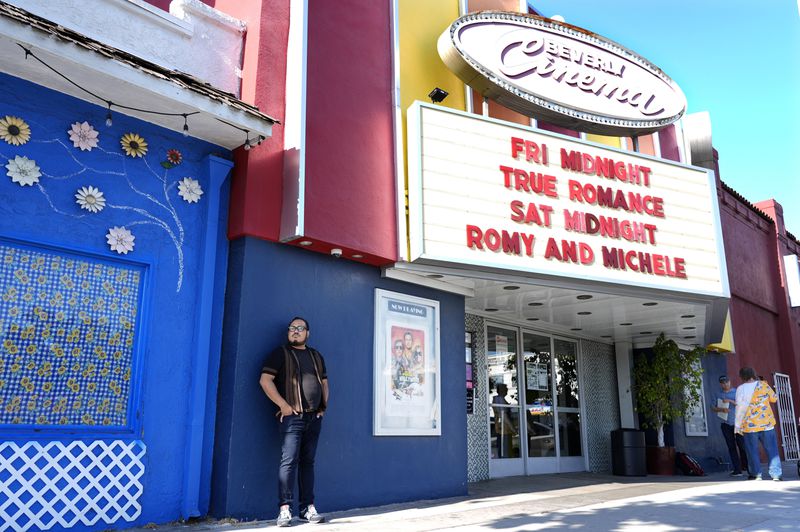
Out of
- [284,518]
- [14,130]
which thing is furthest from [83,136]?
[284,518]

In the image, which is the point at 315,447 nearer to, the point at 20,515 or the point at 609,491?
the point at 20,515

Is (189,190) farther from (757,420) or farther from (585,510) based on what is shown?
(757,420)

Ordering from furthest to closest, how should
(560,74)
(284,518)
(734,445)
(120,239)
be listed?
(734,445)
(560,74)
(120,239)
(284,518)

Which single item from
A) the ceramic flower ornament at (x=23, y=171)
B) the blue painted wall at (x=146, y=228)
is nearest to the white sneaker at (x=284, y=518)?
the blue painted wall at (x=146, y=228)

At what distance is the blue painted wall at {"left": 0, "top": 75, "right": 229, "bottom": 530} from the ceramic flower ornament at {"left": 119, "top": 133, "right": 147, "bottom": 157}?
0.05 m

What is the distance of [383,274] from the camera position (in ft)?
26.3

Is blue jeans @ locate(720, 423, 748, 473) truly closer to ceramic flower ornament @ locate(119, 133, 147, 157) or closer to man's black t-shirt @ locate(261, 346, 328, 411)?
man's black t-shirt @ locate(261, 346, 328, 411)

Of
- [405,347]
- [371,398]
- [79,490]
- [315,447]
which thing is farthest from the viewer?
[405,347]

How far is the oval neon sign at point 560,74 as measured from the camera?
905 cm

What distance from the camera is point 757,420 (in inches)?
392

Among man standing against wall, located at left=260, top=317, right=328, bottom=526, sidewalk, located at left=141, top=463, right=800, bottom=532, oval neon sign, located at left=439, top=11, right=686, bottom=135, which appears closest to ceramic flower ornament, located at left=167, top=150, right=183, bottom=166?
man standing against wall, located at left=260, top=317, right=328, bottom=526

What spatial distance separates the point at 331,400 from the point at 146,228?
2641 millimetres

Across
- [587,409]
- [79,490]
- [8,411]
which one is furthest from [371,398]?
[587,409]

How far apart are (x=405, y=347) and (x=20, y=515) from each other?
4.38m
